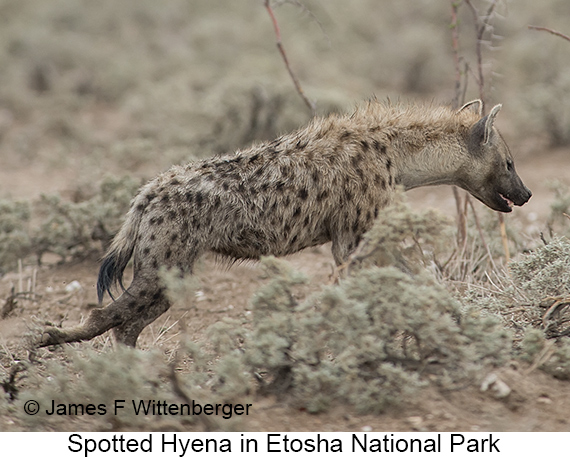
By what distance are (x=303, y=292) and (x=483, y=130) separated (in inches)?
81.5

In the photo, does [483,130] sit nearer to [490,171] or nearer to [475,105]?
[490,171]

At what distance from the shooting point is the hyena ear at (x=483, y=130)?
510 cm

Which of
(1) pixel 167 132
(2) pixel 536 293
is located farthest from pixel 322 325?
(1) pixel 167 132

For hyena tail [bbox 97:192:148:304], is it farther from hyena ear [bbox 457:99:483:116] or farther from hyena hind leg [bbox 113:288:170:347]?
hyena ear [bbox 457:99:483:116]

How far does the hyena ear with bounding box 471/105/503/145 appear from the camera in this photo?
201 inches

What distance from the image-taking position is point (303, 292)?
20.9 ft

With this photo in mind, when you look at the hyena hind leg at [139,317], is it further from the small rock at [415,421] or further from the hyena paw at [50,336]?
the small rock at [415,421]

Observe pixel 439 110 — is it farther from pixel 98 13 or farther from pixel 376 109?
pixel 98 13

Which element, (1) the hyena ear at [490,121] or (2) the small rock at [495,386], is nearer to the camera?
(2) the small rock at [495,386]

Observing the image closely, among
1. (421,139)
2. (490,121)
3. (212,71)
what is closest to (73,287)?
(421,139)

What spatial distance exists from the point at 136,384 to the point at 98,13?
17800 mm

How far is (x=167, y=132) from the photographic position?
11.2 metres

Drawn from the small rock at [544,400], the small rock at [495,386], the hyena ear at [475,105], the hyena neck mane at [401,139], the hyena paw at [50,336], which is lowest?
the small rock at [544,400]

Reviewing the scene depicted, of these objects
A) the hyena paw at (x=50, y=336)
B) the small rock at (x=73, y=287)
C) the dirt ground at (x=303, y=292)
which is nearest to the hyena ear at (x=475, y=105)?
the dirt ground at (x=303, y=292)
